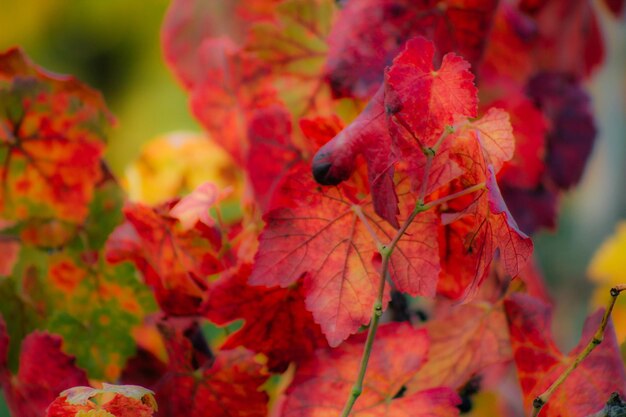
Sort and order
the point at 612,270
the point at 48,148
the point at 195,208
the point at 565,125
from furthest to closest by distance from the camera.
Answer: the point at 612,270 → the point at 565,125 → the point at 48,148 → the point at 195,208

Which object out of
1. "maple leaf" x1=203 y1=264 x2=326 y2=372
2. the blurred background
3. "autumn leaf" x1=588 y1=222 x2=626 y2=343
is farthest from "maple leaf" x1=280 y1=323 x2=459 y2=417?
the blurred background

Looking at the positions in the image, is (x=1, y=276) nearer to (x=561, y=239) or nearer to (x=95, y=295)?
(x=95, y=295)

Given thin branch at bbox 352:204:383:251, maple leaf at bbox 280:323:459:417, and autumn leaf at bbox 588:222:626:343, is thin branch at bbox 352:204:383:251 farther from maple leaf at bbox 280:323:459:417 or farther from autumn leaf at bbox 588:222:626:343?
autumn leaf at bbox 588:222:626:343

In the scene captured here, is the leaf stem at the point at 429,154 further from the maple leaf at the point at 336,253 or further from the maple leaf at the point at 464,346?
the maple leaf at the point at 464,346

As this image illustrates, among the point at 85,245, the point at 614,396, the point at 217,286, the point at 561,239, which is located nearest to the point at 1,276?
the point at 85,245

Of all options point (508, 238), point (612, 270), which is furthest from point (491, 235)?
point (612, 270)

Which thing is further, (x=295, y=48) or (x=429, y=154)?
(x=295, y=48)

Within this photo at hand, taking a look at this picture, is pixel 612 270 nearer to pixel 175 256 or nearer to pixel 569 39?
pixel 569 39
